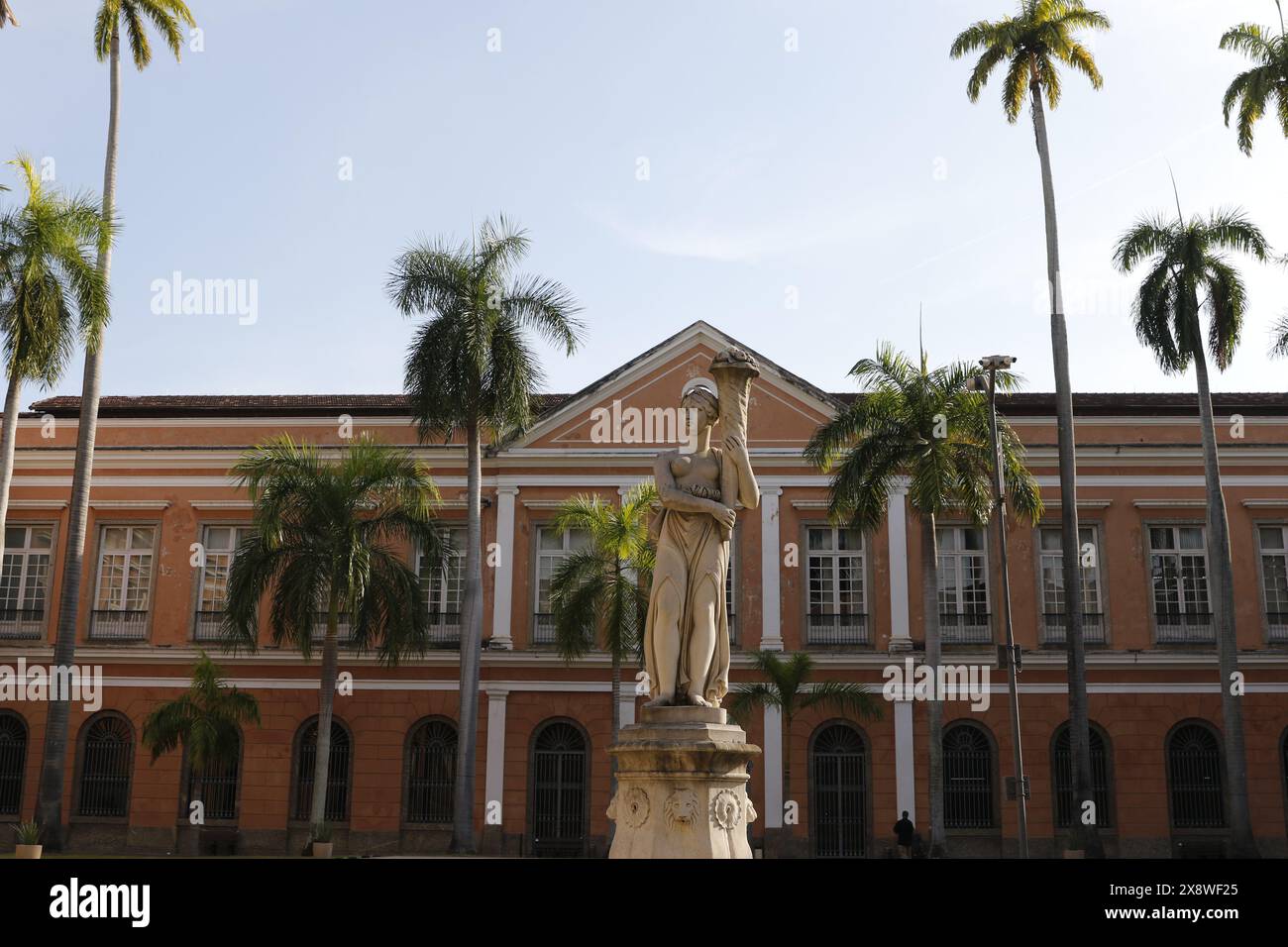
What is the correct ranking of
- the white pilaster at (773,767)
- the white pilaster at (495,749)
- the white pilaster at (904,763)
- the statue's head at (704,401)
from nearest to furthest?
1. the statue's head at (704,401)
2. the white pilaster at (773,767)
3. the white pilaster at (904,763)
4. the white pilaster at (495,749)

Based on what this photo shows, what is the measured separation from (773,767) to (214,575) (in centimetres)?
1308

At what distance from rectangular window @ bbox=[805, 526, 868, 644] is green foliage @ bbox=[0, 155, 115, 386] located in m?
15.0

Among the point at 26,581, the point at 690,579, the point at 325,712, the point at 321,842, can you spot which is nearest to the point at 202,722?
the point at 325,712

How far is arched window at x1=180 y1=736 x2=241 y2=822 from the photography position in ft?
87.0

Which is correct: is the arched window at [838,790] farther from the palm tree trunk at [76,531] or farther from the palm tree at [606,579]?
the palm tree trunk at [76,531]

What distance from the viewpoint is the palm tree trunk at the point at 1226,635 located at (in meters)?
24.2

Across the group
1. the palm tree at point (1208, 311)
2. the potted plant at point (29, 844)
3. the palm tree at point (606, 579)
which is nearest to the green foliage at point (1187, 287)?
the palm tree at point (1208, 311)

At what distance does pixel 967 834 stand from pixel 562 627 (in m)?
9.92

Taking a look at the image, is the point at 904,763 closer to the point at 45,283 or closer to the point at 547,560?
the point at 547,560

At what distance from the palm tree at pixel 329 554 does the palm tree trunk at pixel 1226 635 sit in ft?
50.2

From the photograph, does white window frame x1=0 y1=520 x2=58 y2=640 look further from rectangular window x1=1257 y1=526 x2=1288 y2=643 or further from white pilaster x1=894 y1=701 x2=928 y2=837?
rectangular window x1=1257 y1=526 x2=1288 y2=643
